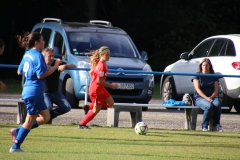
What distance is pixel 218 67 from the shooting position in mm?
17719

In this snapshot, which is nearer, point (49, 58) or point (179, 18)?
point (49, 58)

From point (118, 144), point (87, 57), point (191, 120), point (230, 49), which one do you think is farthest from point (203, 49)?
point (118, 144)

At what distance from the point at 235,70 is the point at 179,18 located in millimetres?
17562

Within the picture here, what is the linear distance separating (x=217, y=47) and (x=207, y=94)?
3732 millimetres

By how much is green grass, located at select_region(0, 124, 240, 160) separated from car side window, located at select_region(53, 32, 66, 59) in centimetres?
501

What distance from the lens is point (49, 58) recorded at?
43.0 feet

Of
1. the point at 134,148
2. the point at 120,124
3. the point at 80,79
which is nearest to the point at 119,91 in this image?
the point at 80,79

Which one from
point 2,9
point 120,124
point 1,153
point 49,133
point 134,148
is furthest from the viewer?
point 2,9

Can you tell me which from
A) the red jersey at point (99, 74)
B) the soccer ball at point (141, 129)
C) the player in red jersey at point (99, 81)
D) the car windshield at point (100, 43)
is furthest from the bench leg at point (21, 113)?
the car windshield at point (100, 43)

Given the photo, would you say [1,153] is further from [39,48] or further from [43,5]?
[43,5]

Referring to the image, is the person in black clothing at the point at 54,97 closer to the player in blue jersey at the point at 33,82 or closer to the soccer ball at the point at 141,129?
the soccer ball at the point at 141,129

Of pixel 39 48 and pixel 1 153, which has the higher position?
pixel 39 48

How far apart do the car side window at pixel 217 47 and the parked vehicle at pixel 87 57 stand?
1.64m

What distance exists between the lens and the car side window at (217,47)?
60.2ft
